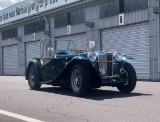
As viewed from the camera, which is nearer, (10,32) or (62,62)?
(62,62)

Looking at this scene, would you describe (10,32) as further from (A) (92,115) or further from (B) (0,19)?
(A) (92,115)

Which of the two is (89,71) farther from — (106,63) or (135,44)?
(135,44)

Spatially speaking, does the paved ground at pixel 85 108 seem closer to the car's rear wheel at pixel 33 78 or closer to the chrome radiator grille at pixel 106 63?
the chrome radiator grille at pixel 106 63

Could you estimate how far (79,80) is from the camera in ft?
33.2

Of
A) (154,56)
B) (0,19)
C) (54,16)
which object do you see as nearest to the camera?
(154,56)

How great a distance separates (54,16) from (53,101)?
20.2 m

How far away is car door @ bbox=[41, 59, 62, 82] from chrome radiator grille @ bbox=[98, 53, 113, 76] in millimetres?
1572

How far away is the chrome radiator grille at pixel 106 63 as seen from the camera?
33.4 ft

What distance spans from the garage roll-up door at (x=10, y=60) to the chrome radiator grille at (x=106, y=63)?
25.5 metres

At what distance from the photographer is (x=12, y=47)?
36375 millimetres

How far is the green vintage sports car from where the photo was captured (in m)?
9.84

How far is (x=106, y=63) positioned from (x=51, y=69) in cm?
221

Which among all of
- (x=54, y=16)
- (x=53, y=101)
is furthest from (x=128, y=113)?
(x=54, y=16)

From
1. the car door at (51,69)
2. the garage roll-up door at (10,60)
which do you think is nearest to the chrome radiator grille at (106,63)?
the car door at (51,69)
